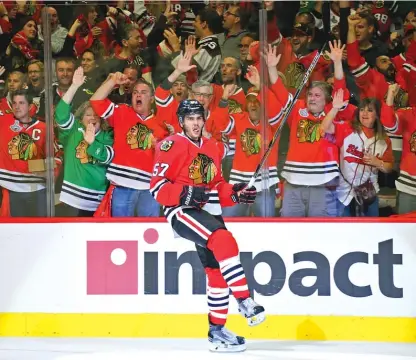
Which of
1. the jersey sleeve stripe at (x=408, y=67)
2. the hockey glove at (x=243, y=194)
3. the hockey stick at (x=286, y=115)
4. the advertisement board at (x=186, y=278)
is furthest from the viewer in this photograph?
the jersey sleeve stripe at (x=408, y=67)

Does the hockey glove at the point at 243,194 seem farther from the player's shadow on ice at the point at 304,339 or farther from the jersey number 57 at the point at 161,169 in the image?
the player's shadow on ice at the point at 304,339

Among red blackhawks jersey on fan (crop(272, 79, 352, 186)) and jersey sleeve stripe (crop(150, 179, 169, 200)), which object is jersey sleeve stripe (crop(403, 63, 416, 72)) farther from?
jersey sleeve stripe (crop(150, 179, 169, 200))

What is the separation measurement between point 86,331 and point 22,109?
141 cm

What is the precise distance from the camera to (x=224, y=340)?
508cm

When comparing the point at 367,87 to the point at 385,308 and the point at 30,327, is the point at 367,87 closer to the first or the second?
the point at 385,308

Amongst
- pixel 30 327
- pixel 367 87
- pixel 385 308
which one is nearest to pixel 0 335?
pixel 30 327

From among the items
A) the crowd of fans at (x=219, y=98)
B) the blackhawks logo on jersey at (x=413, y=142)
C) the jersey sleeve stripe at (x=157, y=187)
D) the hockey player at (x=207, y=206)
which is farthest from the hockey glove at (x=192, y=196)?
the blackhawks logo on jersey at (x=413, y=142)

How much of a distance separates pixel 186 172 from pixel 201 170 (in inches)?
3.3

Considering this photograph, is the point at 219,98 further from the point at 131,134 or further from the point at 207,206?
the point at 207,206

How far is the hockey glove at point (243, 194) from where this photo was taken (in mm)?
5016

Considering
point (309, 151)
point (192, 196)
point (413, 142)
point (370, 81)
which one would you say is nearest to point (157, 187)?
point (192, 196)

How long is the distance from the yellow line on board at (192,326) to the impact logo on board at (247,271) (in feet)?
0.46

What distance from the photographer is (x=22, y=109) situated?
227 inches

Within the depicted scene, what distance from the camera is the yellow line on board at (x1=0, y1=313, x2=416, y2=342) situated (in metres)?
5.22
